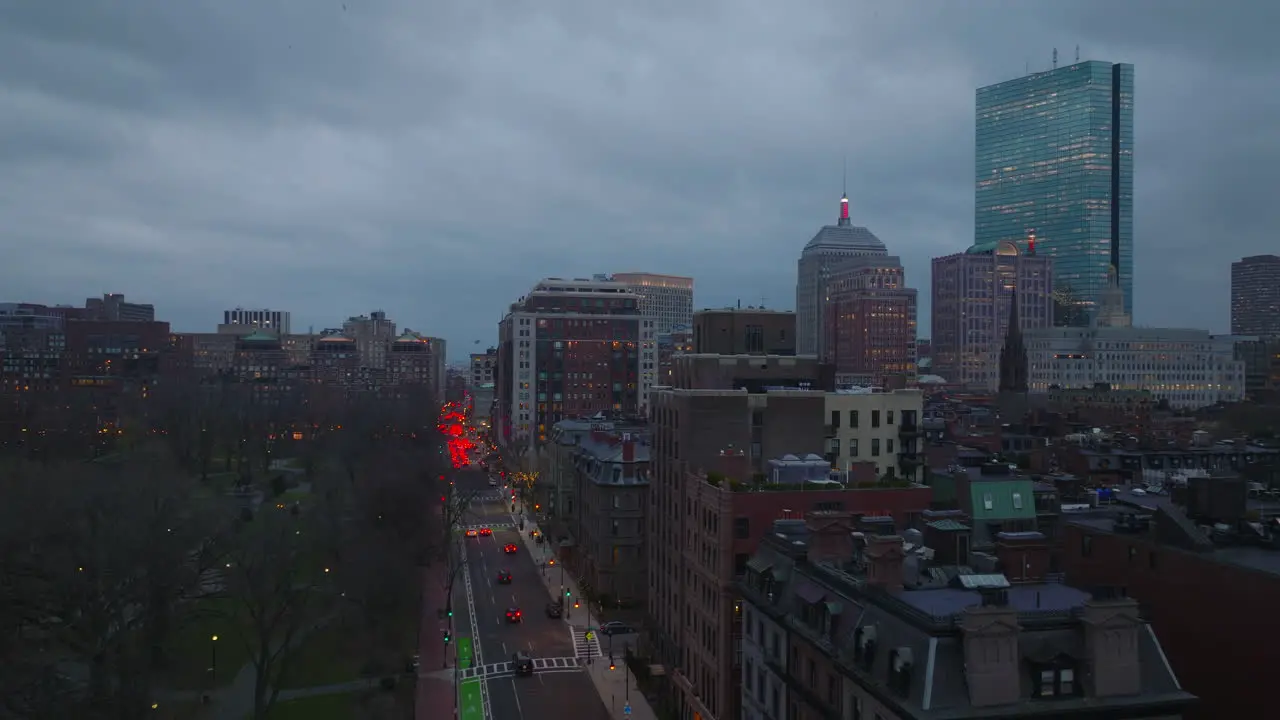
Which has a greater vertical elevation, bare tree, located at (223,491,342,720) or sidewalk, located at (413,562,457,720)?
bare tree, located at (223,491,342,720)

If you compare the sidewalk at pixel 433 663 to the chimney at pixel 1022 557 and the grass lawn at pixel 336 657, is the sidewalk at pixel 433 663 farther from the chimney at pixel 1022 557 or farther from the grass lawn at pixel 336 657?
the chimney at pixel 1022 557

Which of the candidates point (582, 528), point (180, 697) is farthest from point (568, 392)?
point (180, 697)

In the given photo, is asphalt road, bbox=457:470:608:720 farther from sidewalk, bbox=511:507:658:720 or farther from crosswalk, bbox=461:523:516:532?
crosswalk, bbox=461:523:516:532

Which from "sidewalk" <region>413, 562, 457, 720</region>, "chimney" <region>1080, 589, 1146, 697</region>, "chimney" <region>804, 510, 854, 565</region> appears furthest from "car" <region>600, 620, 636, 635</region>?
"chimney" <region>1080, 589, 1146, 697</region>

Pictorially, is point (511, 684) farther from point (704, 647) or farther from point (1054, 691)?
point (1054, 691)

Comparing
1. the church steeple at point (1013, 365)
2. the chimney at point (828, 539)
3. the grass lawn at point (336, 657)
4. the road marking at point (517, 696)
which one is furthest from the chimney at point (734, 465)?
the church steeple at point (1013, 365)

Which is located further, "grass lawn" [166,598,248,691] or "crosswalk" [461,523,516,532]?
"crosswalk" [461,523,516,532]
